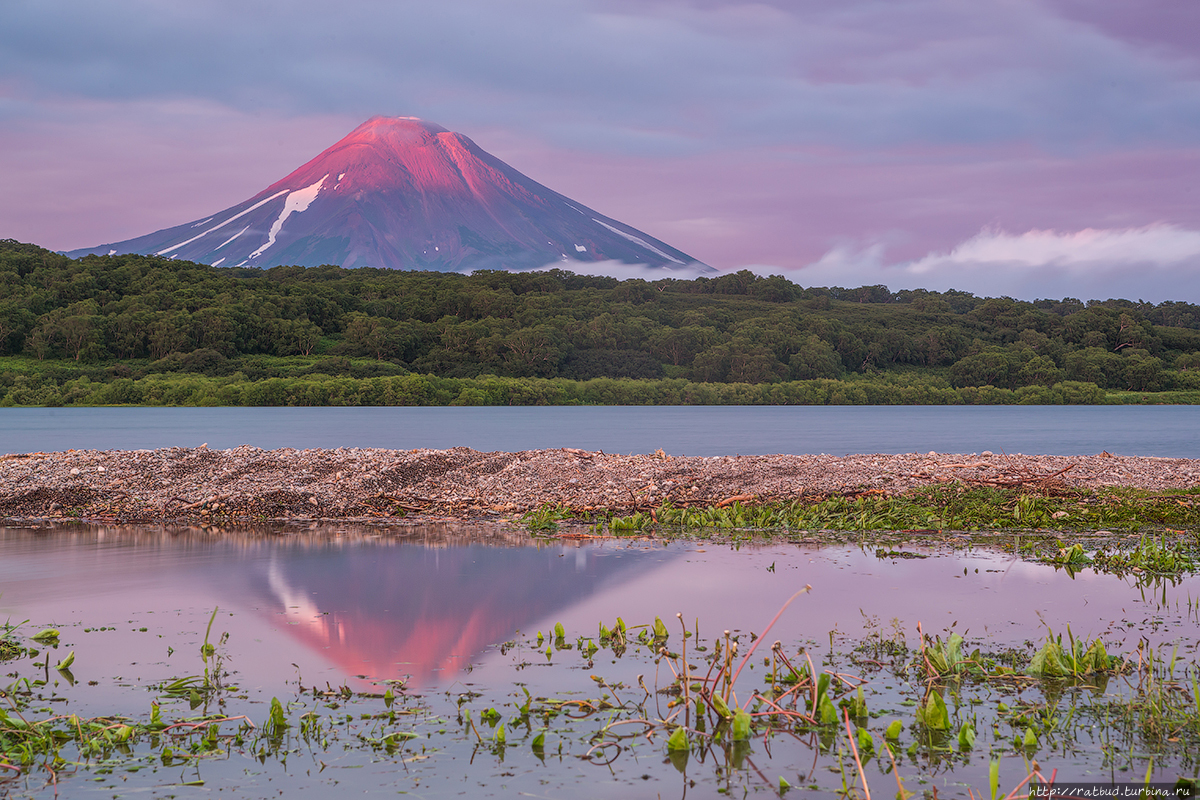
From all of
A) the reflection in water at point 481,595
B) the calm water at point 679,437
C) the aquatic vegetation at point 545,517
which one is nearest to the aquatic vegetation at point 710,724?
the reflection in water at point 481,595

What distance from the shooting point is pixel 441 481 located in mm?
20250

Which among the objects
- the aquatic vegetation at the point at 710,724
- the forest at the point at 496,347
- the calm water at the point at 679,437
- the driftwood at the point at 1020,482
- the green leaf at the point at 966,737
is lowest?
the calm water at the point at 679,437

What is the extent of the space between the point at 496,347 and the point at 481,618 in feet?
408

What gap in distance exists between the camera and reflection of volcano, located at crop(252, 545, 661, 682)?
798 cm

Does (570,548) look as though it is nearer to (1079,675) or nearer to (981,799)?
(1079,675)

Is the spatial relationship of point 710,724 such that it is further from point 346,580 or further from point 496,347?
point 496,347

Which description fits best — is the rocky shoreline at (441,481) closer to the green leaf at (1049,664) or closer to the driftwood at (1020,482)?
the driftwood at (1020,482)

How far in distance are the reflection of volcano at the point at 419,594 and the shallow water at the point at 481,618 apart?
39 mm

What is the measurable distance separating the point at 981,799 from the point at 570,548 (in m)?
9.62

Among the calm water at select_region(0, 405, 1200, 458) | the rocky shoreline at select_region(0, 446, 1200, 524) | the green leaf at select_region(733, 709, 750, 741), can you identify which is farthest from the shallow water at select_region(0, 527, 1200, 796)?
the calm water at select_region(0, 405, 1200, 458)

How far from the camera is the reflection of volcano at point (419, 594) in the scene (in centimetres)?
798

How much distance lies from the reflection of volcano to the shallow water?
39 millimetres

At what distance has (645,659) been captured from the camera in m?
7.66

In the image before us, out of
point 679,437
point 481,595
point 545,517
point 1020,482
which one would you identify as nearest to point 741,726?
point 481,595
